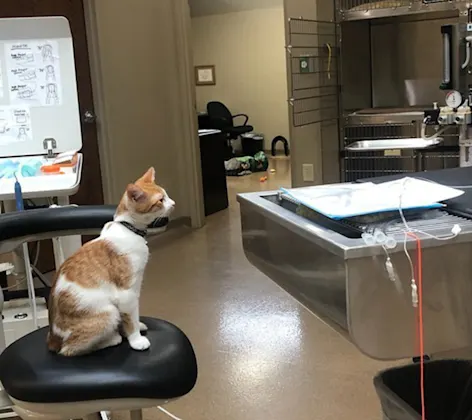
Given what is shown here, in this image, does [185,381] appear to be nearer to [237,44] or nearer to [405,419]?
[405,419]

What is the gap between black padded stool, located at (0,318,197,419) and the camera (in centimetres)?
125

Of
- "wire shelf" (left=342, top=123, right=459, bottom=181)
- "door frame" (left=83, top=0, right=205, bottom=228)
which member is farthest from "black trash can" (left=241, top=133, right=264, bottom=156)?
"wire shelf" (left=342, top=123, right=459, bottom=181)

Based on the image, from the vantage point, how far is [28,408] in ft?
4.22

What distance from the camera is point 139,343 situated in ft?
4.57

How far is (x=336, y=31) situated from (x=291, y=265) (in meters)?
2.96

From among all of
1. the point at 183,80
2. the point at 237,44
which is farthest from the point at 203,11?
the point at 183,80

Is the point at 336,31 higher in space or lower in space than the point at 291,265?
higher

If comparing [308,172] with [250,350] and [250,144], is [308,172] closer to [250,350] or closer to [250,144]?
[250,350]

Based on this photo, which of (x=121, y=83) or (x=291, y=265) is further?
(x=121, y=83)

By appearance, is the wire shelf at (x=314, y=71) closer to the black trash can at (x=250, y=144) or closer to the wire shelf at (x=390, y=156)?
the wire shelf at (x=390, y=156)

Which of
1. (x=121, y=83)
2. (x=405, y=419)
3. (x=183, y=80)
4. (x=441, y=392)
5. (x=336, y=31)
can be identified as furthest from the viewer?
(x=183, y=80)

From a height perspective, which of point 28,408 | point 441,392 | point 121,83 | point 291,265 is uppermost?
point 121,83

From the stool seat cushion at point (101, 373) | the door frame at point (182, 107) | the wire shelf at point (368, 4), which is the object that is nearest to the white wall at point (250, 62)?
the door frame at point (182, 107)

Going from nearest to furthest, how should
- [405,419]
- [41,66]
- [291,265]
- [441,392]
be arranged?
1. [291,265]
2. [405,419]
3. [441,392]
4. [41,66]
